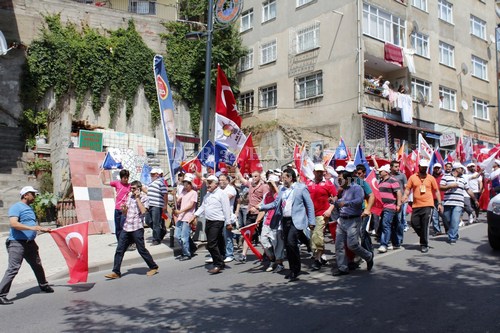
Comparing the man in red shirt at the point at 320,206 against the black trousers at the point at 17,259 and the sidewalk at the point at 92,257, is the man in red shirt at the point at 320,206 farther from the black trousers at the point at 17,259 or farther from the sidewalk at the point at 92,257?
the black trousers at the point at 17,259

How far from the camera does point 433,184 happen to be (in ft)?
29.5

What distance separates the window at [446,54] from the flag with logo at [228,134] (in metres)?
23.8

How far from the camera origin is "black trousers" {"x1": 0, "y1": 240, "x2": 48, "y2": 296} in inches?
254

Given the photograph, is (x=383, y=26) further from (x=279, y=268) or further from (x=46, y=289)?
(x=46, y=289)

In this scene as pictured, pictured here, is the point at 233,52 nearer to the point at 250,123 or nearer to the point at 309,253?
the point at 250,123

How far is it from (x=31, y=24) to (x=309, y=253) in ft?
71.3

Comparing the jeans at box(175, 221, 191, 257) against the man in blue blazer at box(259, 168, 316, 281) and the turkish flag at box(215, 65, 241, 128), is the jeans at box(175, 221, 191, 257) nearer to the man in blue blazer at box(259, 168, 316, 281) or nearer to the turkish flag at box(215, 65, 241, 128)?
the man in blue blazer at box(259, 168, 316, 281)

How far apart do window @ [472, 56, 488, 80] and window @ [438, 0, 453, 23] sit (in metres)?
3.97

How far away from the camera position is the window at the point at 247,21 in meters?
31.3

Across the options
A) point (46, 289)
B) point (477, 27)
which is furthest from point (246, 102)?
point (46, 289)

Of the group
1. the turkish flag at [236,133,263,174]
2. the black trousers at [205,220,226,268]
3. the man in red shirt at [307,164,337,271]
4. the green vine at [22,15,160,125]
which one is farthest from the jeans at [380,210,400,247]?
the green vine at [22,15,160,125]

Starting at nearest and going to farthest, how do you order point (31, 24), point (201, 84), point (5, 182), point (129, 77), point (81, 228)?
point (81, 228), point (5, 182), point (31, 24), point (129, 77), point (201, 84)

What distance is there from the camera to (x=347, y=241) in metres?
7.11

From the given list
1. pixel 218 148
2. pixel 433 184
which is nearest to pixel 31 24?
pixel 218 148
